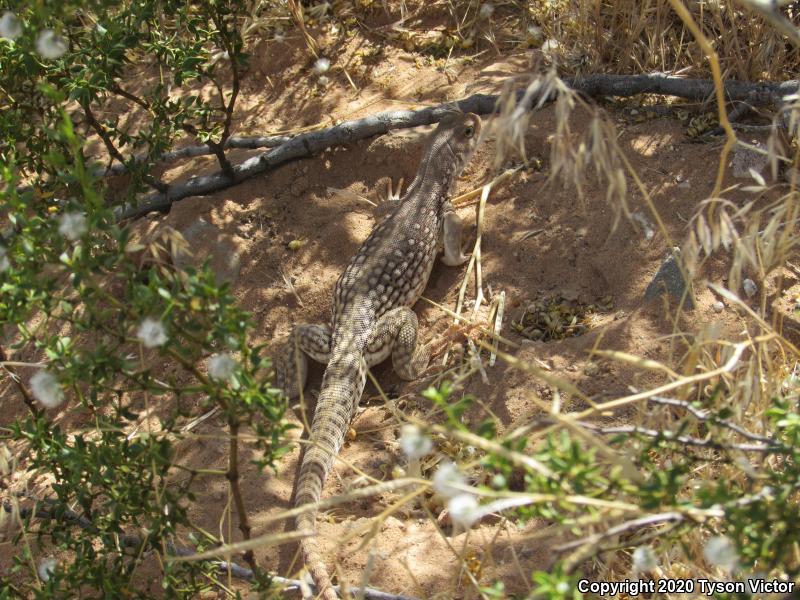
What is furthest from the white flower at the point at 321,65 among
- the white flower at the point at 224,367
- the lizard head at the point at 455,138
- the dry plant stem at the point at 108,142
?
the white flower at the point at 224,367

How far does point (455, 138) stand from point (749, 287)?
2.25 m

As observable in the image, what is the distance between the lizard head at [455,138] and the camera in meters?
5.60

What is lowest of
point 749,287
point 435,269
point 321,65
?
point 435,269

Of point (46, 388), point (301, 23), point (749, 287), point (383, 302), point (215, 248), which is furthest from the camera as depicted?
point (301, 23)

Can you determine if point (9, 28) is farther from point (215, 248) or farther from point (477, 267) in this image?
point (477, 267)

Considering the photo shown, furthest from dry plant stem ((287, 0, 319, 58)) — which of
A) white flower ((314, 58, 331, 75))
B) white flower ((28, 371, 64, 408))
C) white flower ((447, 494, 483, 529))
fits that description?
white flower ((447, 494, 483, 529))

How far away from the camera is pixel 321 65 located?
6.51 metres

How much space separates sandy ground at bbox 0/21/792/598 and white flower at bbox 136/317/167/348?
105cm

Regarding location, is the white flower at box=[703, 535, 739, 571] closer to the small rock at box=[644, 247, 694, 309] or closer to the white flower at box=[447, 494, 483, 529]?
the white flower at box=[447, 494, 483, 529]

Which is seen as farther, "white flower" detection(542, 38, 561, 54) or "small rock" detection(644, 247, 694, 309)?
"white flower" detection(542, 38, 561, 54)

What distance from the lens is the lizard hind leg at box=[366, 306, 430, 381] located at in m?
4.83

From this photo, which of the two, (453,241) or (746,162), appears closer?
(746,162)

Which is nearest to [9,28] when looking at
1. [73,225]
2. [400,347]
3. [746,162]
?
[73,225]

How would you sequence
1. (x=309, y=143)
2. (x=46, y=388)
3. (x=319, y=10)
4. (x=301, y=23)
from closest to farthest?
(x=46, y=388) → (x=309, y=143) → (x=301, y=23) → (x=319, y=10)
